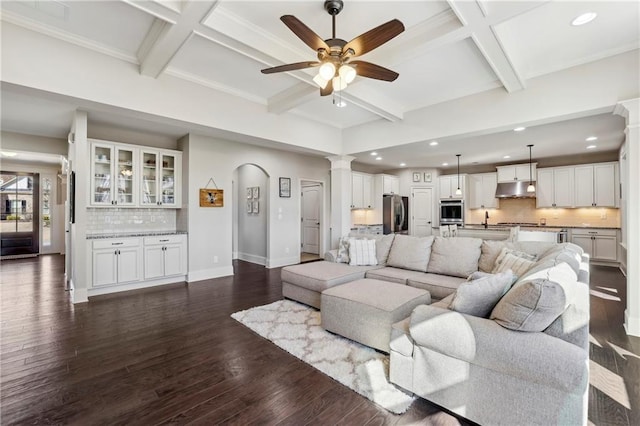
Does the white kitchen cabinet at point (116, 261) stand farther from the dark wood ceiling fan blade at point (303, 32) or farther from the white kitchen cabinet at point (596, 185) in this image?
the white kitchen cabinet at point (596, 185)

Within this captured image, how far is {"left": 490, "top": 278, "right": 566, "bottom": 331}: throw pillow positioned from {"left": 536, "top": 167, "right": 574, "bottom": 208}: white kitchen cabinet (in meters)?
7.51

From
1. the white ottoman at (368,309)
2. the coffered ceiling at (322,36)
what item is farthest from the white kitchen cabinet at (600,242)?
the white ottoman at (368,309)

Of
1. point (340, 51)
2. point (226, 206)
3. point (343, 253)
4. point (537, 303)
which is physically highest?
point (340, 51)

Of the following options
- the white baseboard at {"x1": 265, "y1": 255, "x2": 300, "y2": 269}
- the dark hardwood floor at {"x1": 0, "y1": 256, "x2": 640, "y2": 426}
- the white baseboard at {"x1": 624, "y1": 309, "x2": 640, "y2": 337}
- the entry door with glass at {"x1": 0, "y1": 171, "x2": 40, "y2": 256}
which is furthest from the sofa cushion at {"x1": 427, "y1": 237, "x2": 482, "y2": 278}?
the entry door with glass at {"x1": 0, "y1": 171, "x2": 40, "y2": 256}

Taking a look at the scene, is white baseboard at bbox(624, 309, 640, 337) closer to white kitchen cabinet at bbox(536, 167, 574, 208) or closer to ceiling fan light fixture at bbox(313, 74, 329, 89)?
ceiling fan light fixture at bbox(313, 74, 329, 89)

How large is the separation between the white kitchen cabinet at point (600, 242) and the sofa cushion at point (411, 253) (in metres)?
5.43

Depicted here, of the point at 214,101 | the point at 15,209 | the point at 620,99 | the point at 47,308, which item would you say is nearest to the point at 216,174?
the point at 214,101

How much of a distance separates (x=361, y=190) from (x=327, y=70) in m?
6.08

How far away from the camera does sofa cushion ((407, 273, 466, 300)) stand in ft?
10.7

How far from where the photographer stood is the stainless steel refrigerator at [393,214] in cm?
879

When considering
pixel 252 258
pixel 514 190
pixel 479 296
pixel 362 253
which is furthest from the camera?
pixel 514 190

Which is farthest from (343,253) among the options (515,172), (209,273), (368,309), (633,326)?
(515,172)

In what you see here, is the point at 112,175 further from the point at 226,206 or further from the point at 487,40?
the point at 487,40

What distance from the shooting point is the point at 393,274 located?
12.5 feet
